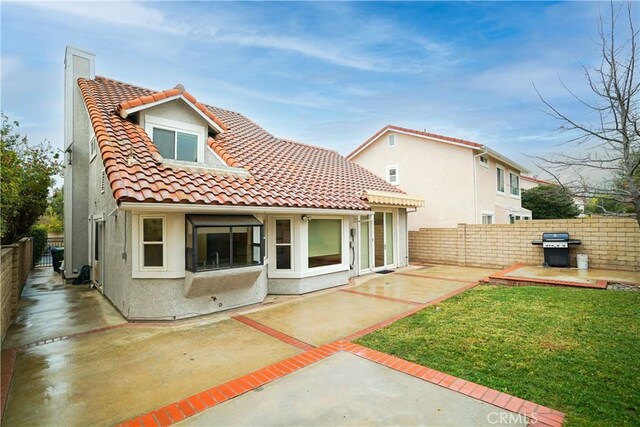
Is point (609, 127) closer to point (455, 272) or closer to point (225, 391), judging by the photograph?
point (455, 272)

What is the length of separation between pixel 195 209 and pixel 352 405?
17.3 feet

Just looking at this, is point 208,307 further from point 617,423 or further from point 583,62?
point 583,62

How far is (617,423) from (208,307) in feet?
25.0

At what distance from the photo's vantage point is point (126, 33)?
436 inches

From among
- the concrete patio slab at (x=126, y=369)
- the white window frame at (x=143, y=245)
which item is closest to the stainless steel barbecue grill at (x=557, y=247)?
the concrete patio slab at (x=126, y=369)

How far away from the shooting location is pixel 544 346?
211 inches

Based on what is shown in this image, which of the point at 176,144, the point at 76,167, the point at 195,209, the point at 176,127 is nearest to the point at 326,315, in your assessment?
the point at 195,209

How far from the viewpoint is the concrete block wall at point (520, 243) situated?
1158 cm

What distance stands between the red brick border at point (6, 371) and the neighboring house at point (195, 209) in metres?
2.13

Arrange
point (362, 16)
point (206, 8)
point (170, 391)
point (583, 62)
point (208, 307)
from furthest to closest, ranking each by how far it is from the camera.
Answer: point (362, 16)
point (206, 8)
point (208, 307)
point (583, 62)
point (170, 391)

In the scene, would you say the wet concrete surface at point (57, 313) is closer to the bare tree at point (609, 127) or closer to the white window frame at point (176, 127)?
the white window frame at point (176, 127)

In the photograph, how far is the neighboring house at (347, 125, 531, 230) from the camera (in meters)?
18.1

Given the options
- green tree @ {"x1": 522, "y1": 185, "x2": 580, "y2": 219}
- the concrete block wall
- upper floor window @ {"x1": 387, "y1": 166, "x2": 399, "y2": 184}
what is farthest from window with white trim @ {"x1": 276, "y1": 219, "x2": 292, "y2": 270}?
green tree @ {"x1": 522, "y1": 185, "x2": 580, "y2": 219}

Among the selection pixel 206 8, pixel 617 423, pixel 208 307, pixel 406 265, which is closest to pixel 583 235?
pixel 406 265
